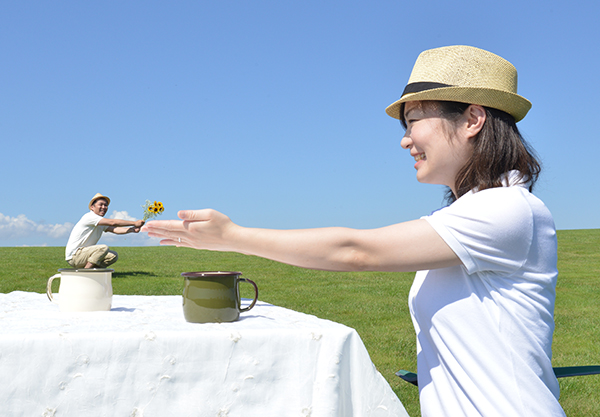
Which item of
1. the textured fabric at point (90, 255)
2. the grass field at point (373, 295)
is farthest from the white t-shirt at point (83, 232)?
the grass field at point (373, 295)

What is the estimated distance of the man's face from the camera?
10.1 metres

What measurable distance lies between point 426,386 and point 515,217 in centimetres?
58

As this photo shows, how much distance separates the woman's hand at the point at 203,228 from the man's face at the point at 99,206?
9.41 meters

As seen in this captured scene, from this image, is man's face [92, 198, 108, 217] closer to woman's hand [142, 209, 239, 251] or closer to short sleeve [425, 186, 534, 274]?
woman's hand [142, 209, 239, 251]

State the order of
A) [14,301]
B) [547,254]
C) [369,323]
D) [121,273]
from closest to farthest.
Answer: [547,254] < [14,301] < [369,323] < [121,273]

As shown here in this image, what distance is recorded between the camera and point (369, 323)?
6.55 meters

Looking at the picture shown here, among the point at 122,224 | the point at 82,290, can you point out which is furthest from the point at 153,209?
the point at 82,290

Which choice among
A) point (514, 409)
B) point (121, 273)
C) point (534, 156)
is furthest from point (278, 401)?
point (121, 273)

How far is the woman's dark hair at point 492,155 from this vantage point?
4.85 ft

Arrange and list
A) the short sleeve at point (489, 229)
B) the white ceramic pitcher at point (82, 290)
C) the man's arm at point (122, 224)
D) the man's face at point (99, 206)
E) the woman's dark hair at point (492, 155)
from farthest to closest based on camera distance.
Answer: the man's face at point (99, 206) < the man's arm at point (122, 224) < the white ceramic pitcher at point (82, 290) < the woman's dark hair at point (492, 155) < the short sleeve at point (489, 229)

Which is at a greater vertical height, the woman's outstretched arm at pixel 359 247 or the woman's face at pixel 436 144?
the woman's face at pixel 436 144

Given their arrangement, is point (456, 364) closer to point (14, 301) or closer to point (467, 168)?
point (467, 168)

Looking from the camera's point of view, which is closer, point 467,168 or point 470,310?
point 470,310

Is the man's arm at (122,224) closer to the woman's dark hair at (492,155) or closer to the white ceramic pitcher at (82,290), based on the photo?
the white ceramic pitcher at (82,290)
